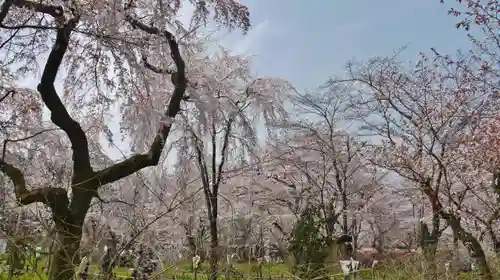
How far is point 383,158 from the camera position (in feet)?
40.4

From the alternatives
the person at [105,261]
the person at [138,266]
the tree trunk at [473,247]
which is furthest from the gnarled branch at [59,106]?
the tree trunk at [473,247]

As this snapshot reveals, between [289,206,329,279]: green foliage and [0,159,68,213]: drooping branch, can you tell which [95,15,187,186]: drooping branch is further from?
[289,206,329,279]: green foliage

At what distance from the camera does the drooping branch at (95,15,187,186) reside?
704 cm

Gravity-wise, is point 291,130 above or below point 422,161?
above

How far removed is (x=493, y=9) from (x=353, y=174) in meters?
12.2

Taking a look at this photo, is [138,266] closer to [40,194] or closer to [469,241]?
[40,194]

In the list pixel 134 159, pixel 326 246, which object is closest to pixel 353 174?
pixel 326 246

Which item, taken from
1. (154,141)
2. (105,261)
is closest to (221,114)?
(154,141)

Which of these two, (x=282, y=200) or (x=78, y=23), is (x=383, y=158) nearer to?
(x=282, y=200)

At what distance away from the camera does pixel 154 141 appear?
7484 millimetres

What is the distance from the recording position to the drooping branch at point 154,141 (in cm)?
704

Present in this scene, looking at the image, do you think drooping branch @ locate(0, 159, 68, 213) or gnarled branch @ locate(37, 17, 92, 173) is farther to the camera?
gnarled branch @ locate(37, 17, 92, 173)

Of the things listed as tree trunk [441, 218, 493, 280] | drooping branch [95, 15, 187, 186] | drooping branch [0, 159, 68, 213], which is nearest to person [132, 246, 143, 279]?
drooping branch [0, 159, 68, 213]

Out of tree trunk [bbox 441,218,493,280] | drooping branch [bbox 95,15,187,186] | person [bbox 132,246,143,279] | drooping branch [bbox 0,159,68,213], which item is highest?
drooping branch [bbox 95,15,187,186]
